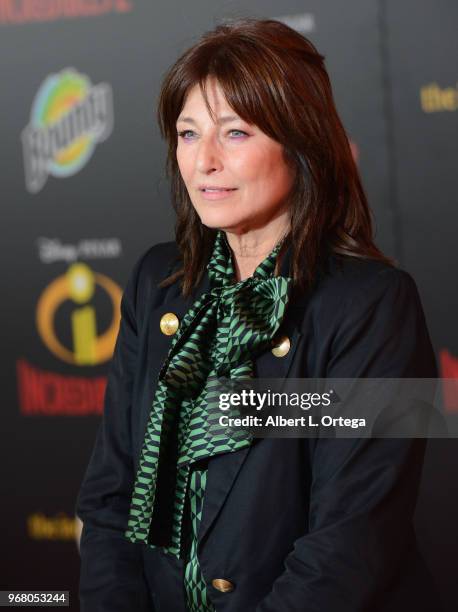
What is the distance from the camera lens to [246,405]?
146 centimetres

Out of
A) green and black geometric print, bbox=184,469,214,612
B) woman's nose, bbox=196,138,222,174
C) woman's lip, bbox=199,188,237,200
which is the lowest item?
green and black geometric print, bbox=184,469,214,612

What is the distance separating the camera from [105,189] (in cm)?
298

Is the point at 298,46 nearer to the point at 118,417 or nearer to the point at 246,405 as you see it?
the point at 246,405

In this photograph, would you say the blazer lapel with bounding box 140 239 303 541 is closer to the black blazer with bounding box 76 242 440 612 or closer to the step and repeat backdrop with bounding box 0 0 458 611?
the black blazer with bounding box 76 242 440 612

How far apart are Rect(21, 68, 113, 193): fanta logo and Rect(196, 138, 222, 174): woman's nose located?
5.00ft

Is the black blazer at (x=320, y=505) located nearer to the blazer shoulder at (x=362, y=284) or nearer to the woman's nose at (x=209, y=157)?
the blazer shoulder at (x=362, y=284)

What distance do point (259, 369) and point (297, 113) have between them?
15.5 inches

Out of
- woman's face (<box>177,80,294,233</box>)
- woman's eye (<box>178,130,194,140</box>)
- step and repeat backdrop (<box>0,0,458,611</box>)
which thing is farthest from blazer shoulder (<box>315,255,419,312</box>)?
step and repeat backdrop (<box>0,0,458,611</box>)

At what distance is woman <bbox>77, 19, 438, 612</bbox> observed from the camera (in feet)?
4.51

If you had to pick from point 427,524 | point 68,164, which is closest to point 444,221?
point 427,524

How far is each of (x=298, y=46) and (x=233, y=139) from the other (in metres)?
0.17

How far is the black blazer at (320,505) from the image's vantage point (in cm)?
136

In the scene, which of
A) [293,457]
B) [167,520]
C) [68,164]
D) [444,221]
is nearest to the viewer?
[293,457]

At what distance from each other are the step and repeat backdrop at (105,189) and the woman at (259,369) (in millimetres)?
1227
